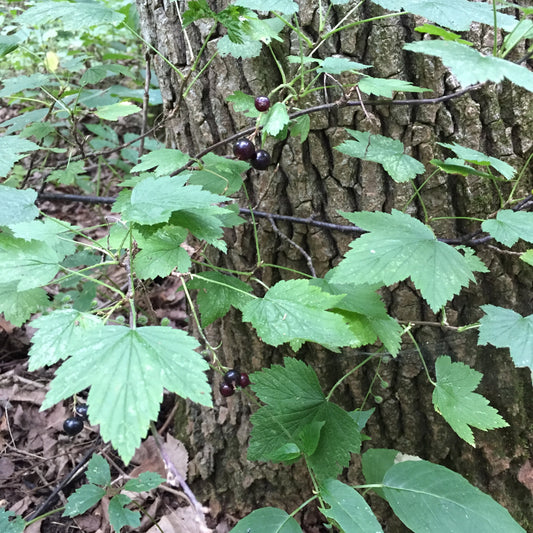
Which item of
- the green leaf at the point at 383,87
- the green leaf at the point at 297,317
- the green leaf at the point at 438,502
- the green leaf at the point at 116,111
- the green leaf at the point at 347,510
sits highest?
the green leaf at the point at 383,87

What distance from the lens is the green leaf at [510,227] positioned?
3.54ft

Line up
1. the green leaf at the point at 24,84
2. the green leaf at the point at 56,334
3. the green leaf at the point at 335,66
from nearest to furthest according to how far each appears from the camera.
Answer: the green leaf at the point at 56,334
the green leaf at the point at 335,66
the green leaf at the point at 24,84

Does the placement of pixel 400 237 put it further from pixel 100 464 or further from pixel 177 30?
pixel 100 464

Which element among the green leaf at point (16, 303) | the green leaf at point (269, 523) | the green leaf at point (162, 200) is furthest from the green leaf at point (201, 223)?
the green leaf at point (269, 523)

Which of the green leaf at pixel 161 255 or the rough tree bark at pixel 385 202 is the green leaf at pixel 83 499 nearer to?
the rough tree bark at pixel 385 202

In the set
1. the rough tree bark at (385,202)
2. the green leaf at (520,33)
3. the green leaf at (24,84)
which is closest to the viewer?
the green leaf at (520,33)

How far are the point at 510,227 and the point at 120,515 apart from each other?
4.80 feet

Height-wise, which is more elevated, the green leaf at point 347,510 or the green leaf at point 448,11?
the green leaf at point 448,11

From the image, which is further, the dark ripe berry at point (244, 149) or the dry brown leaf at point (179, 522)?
the dry brown leaf at point (179, 522)

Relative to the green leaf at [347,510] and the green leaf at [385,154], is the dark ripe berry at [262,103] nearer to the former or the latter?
the green leaf at [385,154]

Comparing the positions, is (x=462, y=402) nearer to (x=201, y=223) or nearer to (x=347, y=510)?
(x=347, y=510)

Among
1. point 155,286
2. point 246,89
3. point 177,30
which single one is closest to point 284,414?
point 246,89

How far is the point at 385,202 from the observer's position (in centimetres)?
144

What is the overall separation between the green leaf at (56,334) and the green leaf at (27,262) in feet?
0.33
